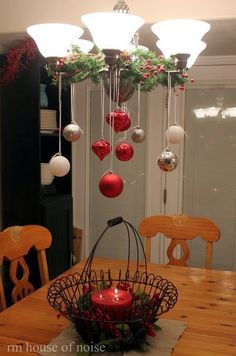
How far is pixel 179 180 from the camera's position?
402cm

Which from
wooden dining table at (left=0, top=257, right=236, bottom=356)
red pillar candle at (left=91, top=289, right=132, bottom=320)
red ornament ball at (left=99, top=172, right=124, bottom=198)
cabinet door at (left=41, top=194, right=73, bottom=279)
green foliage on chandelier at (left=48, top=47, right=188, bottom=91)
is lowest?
cabinet door at (left=41, top=194, right=73, bottom=279)

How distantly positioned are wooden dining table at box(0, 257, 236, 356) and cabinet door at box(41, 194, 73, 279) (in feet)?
4.37

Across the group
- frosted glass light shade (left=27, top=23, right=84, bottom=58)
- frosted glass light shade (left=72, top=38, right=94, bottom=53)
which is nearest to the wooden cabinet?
frosted glass light shade (left=72, top=38, right=94, bottom=53)

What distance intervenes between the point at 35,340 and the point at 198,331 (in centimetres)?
58

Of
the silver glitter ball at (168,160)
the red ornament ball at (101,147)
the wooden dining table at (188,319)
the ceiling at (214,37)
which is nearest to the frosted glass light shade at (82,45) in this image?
the red ornament ball at (101,147)

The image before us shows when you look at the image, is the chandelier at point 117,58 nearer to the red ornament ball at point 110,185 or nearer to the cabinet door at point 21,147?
the red ornament ball at point 110,185

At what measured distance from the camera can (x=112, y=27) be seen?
59.0 inches

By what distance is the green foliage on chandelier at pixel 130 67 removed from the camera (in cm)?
172

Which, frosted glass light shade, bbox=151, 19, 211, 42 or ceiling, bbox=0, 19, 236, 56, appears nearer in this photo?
frosted glass light shade, bbox=151, 19, 211, 42

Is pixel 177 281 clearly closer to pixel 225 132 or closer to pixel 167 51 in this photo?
pixel 167 51

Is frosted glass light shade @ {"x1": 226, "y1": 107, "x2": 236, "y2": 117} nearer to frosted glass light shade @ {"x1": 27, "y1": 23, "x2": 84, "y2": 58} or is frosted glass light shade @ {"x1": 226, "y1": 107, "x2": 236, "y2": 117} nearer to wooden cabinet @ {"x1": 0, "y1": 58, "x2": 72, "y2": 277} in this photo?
Result: wooden cabinet @ {"x1": 0, "y1": 58, "x2": 72, "y2": 277}

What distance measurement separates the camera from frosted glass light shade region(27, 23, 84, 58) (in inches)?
64.1

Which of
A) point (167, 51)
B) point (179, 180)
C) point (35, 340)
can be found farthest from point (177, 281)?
point (179, 180)

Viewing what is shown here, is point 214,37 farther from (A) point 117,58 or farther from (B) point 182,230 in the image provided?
(A) point 117,58
